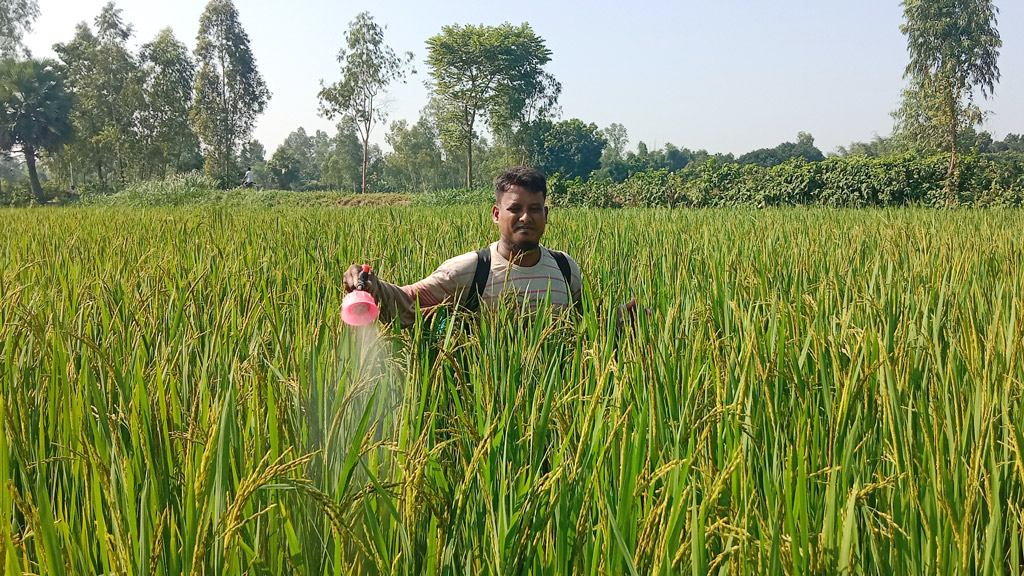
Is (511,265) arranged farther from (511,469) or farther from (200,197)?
(200,197)

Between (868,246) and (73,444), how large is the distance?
4167 mm

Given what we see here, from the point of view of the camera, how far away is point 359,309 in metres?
1.61

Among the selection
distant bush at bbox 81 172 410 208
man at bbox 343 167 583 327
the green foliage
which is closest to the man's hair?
man at bbox 343 167 583 327

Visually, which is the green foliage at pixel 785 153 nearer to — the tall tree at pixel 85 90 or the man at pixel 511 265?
the tall tree at pixel 85 90

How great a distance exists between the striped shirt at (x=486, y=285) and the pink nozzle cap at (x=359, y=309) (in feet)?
1.16

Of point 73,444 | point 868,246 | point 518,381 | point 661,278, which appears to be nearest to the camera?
point 73,444

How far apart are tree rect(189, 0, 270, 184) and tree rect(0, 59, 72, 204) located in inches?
224

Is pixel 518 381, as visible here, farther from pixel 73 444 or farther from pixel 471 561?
pixel 73 444

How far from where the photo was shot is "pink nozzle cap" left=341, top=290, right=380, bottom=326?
1571mm

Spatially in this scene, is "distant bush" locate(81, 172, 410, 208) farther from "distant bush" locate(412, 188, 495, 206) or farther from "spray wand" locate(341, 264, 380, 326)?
Result: "spray wand" locate(341, 264, 380, 326)

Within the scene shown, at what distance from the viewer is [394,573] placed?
2.23 feet

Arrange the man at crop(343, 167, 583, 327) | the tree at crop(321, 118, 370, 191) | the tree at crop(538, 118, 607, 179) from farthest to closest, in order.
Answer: the tree at crop(321, 118, 370, 191) < the tree at crop(538, 118, 607, 179) < the man at crop(343, 167, 583, 327)

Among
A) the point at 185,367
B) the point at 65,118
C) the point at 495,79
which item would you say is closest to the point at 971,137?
the point at 495,79

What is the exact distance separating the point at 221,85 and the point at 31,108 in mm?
8535
